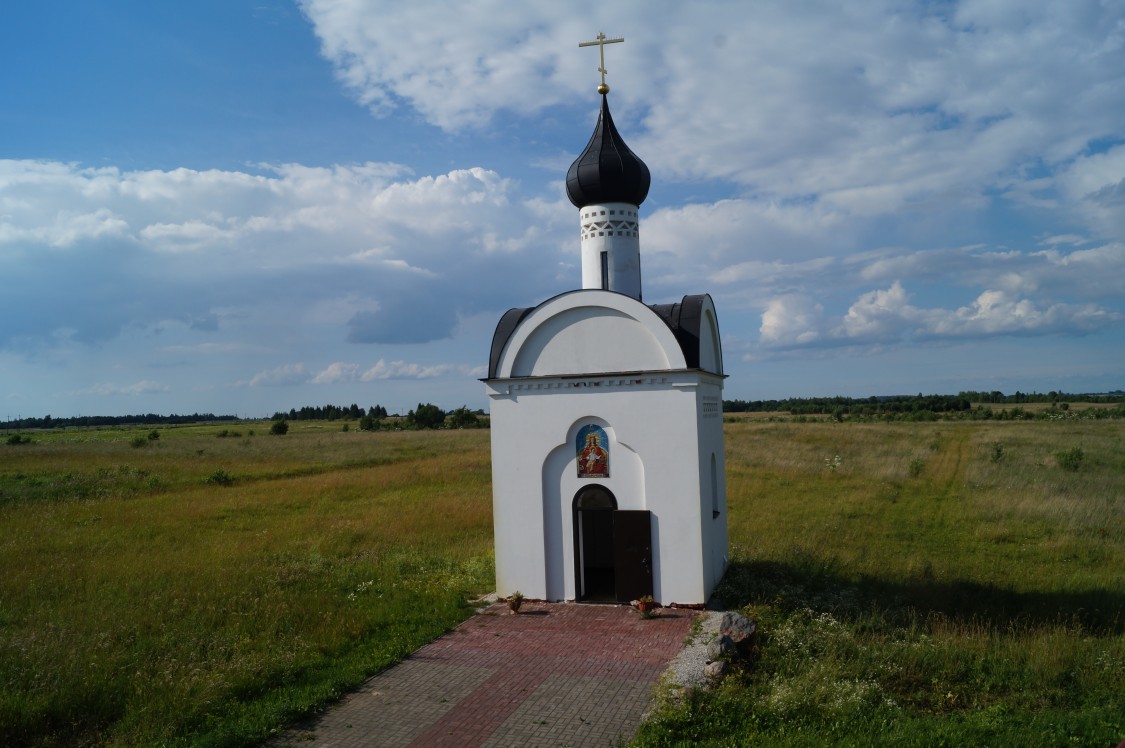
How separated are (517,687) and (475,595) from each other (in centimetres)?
424

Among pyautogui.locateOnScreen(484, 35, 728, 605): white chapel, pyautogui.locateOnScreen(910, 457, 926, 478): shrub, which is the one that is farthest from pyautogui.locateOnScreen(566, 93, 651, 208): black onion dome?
pyautogui.locateOnScreen(910, 457, 926, 478): shrub

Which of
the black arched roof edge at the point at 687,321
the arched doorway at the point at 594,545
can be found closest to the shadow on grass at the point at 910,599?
the arched doorway at the point at 594,545

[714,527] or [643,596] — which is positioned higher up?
[714,527]

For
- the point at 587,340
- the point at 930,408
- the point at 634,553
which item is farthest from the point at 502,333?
the point at 930,408

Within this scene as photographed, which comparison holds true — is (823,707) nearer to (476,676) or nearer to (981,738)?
(981,738)

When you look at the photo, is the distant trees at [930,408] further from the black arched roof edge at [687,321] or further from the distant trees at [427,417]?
the distant trees at [427,417]

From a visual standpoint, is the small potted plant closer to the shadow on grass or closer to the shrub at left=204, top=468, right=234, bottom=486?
the shadow on grass

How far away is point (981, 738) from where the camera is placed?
7.19m

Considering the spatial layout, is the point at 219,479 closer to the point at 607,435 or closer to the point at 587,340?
the point at 587,340

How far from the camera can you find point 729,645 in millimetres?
9102

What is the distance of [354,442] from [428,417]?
84.3 ft

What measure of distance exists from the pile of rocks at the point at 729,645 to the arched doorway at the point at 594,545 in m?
2.60

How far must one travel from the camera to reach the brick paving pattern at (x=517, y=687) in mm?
7555

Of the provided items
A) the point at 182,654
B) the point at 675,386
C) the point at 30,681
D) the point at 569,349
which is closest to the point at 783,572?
the point at 675,386
